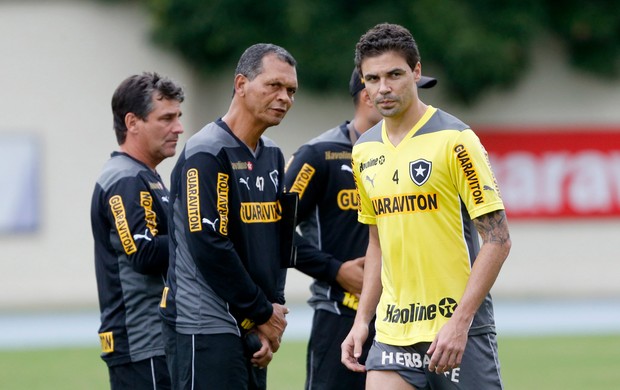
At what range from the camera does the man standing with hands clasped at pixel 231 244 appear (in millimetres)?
5469

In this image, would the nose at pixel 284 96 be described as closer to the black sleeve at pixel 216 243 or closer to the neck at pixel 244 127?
the neck at pixel 244 127

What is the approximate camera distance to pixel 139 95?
648cm

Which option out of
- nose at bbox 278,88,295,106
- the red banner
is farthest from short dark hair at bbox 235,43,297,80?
the red banner

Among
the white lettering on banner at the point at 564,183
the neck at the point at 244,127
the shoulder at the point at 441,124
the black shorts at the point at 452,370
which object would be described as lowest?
the black shorts at the point at 452,370

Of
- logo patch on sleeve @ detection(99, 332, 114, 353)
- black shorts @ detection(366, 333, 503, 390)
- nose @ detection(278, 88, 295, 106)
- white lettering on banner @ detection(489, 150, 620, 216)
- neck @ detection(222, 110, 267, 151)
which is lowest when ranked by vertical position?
black shorts @ detection(366, 333, 503, 390)

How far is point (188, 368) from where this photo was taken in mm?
5527

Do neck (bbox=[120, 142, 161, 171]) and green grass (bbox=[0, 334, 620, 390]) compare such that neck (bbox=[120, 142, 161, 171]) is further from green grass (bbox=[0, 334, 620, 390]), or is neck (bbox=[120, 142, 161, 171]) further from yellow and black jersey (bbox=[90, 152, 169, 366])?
green grass (bbox=[0, 334, 620, 390])

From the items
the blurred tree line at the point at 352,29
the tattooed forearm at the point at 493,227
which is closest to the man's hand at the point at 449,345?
the tattooed forearm at the point at 493,227

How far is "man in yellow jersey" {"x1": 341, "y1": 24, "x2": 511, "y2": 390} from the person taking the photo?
16.8 ft

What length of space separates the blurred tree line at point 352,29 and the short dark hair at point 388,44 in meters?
14.8

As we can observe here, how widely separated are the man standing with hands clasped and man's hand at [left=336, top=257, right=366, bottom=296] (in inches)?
34.1

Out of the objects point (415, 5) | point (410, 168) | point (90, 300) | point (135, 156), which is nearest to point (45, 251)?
point (90, 300)

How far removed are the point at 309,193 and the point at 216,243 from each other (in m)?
1.53

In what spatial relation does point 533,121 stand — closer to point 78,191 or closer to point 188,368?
point 78,191
